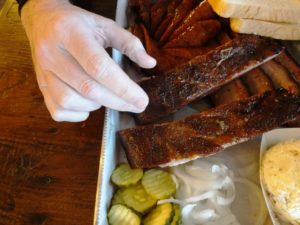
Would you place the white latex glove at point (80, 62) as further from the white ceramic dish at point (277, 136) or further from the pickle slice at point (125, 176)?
the white ceramic dish at point (277, 136)

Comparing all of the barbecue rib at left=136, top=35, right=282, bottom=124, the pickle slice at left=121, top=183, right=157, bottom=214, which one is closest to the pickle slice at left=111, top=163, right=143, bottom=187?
the pickle slice at left=121, top=183, right=157, bottom=214

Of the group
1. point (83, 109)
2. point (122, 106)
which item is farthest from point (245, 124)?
point (83, 109)

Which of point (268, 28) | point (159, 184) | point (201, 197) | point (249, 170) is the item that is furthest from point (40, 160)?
point (268, 28)

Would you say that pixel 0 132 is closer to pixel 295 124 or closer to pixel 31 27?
pixel 31 27

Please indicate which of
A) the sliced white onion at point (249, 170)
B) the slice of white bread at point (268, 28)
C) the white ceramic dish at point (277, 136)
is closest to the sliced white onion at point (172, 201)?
the sliced white onion at point (249, 170)

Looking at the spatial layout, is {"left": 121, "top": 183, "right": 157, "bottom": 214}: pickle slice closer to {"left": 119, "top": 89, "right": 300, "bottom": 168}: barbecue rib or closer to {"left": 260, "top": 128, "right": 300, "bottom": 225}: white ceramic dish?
{"left": 119, "top": 89, "right": 300, "bottom": 168}: barbecue rib
